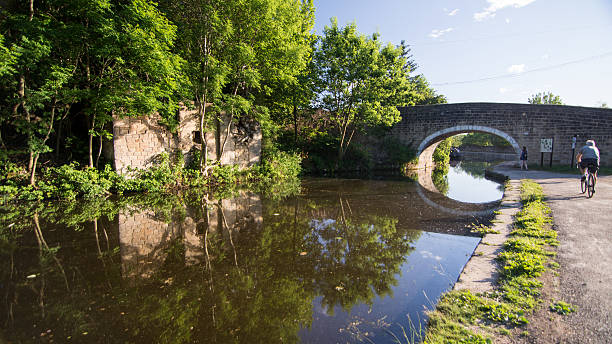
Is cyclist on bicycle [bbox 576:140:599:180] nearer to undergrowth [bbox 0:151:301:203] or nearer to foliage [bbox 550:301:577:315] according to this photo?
foliage [bbox 550:301:577:315]

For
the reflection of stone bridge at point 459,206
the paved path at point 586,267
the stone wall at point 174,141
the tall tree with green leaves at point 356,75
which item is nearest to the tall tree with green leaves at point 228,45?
the stone wall at point 174,141

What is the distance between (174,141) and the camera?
33.2 feet

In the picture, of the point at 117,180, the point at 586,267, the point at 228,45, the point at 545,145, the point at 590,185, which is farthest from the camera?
the point at 545,145

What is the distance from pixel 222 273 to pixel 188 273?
0.44 metres

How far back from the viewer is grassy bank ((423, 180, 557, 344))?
6.73 feet

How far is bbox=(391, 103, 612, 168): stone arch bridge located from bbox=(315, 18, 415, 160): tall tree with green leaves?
13.6ft

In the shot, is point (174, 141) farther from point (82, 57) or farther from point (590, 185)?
point (590, 185)

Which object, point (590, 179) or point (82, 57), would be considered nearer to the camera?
point (590, 179)

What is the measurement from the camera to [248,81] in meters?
9.97

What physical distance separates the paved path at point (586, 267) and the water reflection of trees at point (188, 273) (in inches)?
63.7

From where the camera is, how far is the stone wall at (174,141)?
8.55 m

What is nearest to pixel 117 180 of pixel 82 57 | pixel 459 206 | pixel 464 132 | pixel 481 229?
pixel 82 57

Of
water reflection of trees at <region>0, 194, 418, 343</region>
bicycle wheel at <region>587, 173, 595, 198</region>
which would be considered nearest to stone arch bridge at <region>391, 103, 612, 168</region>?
bicycle wheel at <region>587, 173, 595, 198</region>

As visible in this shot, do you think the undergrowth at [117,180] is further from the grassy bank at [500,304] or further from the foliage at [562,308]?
the foliage at [562,308]
